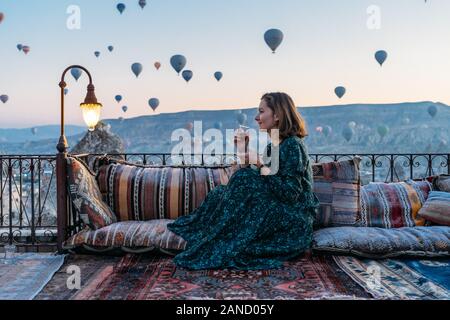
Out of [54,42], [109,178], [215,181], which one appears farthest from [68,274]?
[54,42]

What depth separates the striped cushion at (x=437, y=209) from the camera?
364 centimetres

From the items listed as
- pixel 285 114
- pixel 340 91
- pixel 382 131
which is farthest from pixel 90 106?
pixel 382 131

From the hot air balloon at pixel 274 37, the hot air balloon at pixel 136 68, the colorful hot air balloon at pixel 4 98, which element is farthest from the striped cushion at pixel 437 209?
the colorful hot air balloon at pixel 4 98

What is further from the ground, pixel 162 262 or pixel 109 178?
pixel 109 178

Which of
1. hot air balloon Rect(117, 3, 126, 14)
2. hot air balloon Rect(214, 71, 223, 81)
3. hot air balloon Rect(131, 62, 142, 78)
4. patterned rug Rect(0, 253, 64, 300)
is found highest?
hot air balloon Rect(117, 3, 126, 14)

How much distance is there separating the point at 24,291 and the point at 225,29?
27.4 ft

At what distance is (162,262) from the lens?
313 centimetres

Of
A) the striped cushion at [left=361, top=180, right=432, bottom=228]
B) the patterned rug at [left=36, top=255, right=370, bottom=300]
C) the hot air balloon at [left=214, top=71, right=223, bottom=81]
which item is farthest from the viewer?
the hot air balloon at [left=214, top=71, right=223, bottom=81]

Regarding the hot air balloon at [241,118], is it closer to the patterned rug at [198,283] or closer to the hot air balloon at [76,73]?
the hot air balloon at [76,73]

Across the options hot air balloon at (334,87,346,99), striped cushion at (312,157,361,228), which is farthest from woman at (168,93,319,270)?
hot air balloon at (334,87,346,99)

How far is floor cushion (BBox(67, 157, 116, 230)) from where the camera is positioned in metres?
3.46

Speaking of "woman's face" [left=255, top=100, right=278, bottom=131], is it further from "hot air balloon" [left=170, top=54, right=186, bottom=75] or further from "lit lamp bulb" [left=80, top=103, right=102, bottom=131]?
"hot air balloon" [left=170, top=54, right=186, bottom=75]

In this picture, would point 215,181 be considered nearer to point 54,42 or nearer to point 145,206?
point 145,206

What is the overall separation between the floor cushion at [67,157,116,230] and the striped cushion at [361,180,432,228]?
2137 mm
